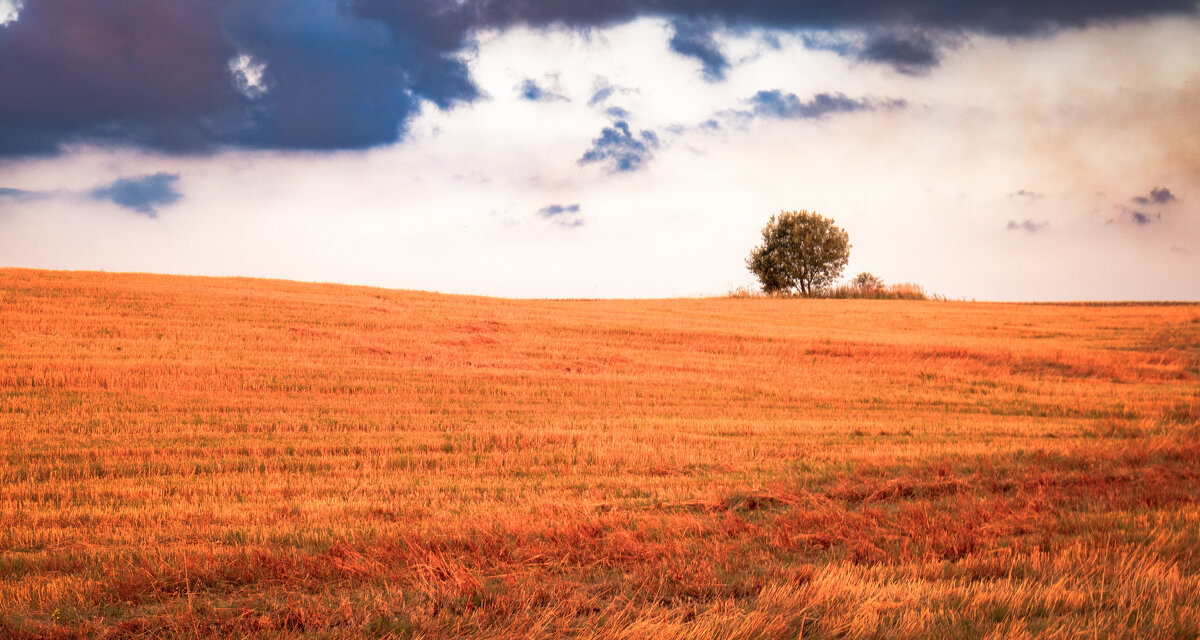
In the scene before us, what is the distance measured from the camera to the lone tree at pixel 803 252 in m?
81.6

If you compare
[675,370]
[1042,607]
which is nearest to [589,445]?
[1042,607]

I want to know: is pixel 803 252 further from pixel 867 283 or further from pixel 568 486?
pixel 568 486

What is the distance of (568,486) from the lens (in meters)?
11.4

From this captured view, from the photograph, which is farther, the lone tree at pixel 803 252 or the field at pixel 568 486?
the lone tree at pixel 803 252

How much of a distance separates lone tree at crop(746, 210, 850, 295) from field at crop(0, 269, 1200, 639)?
2053 inches

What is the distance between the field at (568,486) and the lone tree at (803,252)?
52143mm

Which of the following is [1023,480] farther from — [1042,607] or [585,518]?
[585,518]

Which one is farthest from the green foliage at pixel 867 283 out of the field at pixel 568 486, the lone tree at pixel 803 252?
the field at pixel 568 486

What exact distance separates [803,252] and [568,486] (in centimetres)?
7455

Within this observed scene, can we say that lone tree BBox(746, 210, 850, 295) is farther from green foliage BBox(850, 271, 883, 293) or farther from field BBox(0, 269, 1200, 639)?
field BBox(0, 269, 1200, 639)

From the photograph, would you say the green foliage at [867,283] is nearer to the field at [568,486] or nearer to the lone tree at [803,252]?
the lone tree at [803,252]

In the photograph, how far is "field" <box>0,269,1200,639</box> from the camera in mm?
5824

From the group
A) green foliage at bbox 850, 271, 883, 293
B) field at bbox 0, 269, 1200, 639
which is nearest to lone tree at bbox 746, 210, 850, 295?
green foliage at bbox 850, 271, 883, 293

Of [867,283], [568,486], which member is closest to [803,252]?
[867,283]
